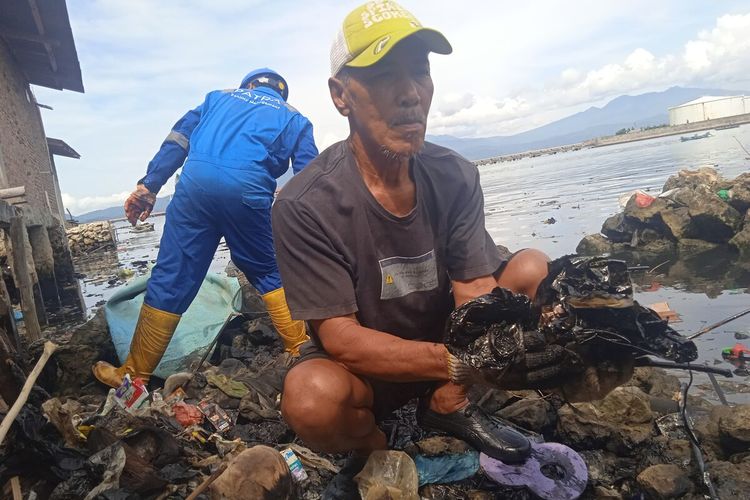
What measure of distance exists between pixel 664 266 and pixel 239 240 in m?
5.47

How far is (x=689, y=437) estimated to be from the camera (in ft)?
7.69

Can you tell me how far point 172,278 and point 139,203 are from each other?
3.19 ft

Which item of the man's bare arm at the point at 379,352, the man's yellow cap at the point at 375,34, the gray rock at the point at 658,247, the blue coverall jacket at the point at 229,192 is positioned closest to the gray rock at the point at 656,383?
the man's bare arm at the point at 379,352

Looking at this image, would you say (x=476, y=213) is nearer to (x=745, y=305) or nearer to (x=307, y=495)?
(x=307, y=495)

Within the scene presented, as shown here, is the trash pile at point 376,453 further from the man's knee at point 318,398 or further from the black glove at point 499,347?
the black glove at point 499,347

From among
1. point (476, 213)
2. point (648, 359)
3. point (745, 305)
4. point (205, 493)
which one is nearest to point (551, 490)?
point (648, 359)

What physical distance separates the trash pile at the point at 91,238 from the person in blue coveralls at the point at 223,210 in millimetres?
22291

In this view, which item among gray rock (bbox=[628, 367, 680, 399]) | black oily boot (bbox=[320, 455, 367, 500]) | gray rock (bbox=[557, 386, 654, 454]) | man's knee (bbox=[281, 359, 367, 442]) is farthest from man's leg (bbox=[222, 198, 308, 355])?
gray rock (bbox=[628, 367, 680, 399])

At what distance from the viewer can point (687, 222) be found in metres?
6.84

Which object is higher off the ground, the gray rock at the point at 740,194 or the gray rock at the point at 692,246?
the gray rock at the point at 740,194

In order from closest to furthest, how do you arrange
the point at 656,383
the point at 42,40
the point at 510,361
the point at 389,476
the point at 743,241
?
the point at 510,361
the point at 389,476
the point at 656,383
the point at 743,241
the point at 42,40

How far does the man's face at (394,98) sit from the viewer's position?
2.04 meters

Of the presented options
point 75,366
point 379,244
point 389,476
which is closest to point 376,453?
point 389,476

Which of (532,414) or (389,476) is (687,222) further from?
(389,476)
